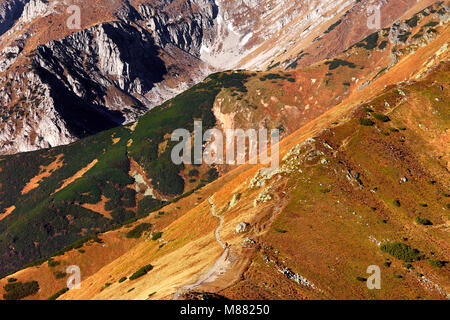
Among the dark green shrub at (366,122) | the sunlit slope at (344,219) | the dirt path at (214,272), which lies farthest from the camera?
the dark green shrub at (366,122)

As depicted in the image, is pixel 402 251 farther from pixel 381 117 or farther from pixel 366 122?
pixel 381 117

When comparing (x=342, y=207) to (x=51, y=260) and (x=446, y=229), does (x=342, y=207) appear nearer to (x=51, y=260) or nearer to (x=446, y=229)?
(x=446, y=229)

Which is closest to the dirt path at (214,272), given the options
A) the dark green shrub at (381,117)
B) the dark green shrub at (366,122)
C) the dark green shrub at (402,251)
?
the dark green shrub at (402,251)

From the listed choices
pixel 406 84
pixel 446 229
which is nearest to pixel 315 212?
pixel 446 229

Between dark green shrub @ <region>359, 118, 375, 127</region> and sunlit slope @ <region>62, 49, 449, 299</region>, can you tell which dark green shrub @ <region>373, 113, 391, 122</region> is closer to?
sunlit slope @ <region>62, 49, 449, 299</region>

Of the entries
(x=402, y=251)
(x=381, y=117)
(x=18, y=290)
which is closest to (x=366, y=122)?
(x=381, y=117)

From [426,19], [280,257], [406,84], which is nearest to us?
[280,257]

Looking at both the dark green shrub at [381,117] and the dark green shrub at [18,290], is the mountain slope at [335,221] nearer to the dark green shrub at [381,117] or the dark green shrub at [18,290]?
the dark green shrub at [381,117]
